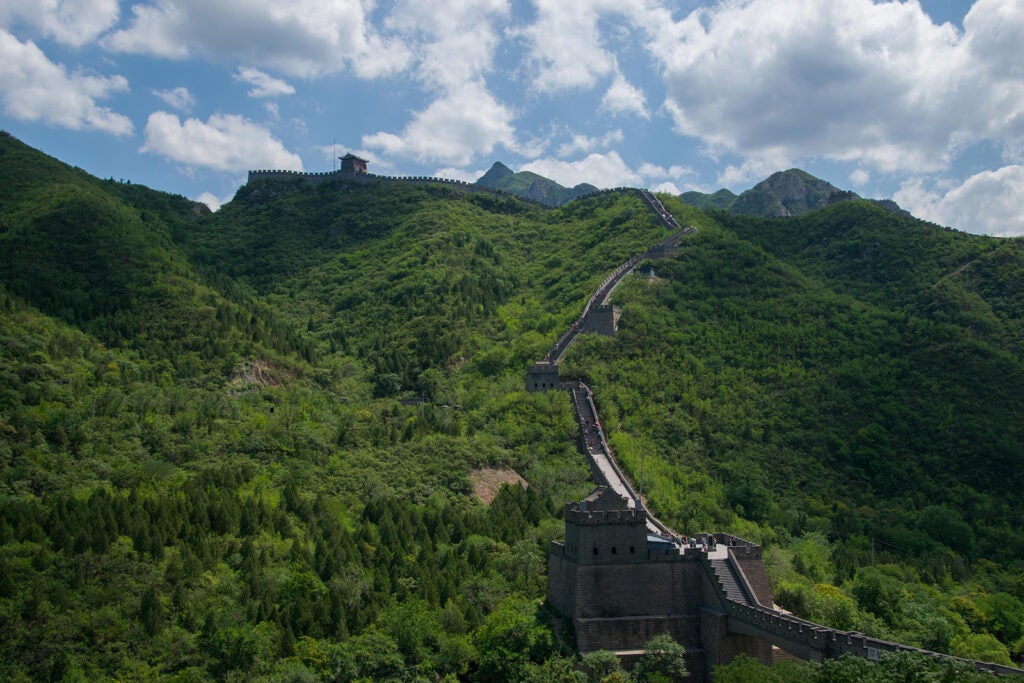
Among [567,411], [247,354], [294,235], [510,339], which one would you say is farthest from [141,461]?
[294,235]

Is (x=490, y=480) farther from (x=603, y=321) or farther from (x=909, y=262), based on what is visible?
(x=909, y=262)

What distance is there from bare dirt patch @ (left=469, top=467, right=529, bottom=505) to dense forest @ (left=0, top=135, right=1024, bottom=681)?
0.90 metres

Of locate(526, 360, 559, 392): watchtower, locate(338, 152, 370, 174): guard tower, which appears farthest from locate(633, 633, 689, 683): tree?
locate(338, 152, 370, 174): guard tower

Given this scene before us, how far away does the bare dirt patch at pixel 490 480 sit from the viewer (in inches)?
2793

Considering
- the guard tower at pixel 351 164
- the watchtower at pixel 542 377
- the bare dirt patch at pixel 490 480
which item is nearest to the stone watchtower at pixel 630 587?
the bare dirt patch at pixel 490 480

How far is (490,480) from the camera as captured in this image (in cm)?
7300

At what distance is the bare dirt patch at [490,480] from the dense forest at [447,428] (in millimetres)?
898

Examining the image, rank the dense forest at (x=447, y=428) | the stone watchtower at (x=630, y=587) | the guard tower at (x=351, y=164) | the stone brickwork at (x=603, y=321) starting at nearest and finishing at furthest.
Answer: the stone watchtower at (x=630, y=587), the dense forest at (x=447, y=428), the stone brickwork at (x=603, y=321), the guard tower at (x=351, y=164)

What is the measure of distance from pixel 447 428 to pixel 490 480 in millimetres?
8175

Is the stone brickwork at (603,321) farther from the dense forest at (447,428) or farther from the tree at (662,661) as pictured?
the tree at (662,661)

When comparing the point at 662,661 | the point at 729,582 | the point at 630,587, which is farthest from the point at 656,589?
the point at 662,661

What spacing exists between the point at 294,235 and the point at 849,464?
85890 millimetres

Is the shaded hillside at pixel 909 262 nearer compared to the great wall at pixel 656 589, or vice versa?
the great wall at pixel 656 589

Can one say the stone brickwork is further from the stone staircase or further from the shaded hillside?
the stone staircase
